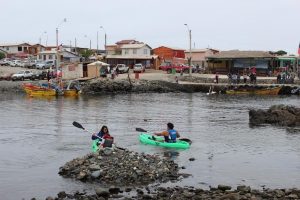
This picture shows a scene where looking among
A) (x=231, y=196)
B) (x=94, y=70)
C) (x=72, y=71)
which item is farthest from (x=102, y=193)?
(x=94, y=70)

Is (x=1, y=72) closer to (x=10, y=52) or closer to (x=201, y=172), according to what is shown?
(x=10, y=52)

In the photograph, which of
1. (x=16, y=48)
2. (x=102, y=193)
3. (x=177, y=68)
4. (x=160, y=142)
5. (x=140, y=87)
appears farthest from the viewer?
(x=16, y=48)

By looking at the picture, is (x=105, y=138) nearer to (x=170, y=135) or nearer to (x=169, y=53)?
(x=170, y=135)

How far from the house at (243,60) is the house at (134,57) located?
15.2 metres

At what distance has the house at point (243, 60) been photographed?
82562mm

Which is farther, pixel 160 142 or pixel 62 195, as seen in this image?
pixel 160 142

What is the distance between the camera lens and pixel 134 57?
9838 centimetres

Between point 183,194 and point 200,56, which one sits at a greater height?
point 200,56

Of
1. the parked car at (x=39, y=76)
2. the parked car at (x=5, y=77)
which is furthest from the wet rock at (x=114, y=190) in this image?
the parked car at (x=5, y=77)

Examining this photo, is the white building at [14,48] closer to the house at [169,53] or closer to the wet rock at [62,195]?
the house at [169,53]

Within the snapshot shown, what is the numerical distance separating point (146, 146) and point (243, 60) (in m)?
57.9

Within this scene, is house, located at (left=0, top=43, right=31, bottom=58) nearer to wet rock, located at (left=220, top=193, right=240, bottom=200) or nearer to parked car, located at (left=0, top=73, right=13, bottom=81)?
parked car, located at (left=0, top=73, right=13, bottom=81)

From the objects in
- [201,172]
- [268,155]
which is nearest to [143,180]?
[201,172]

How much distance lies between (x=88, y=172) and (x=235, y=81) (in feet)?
187
